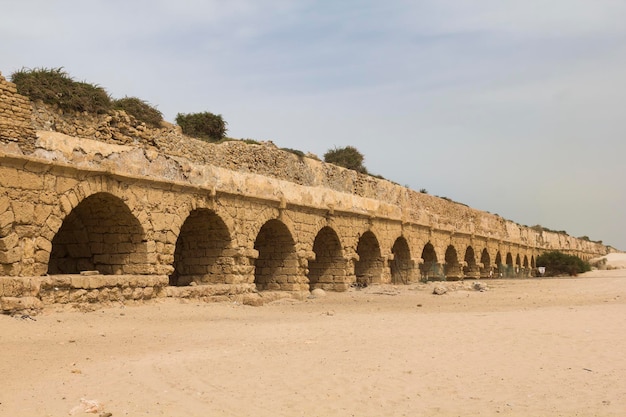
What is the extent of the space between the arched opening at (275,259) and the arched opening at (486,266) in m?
17.1

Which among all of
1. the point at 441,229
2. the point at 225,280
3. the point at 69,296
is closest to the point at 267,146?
the point at 225,280

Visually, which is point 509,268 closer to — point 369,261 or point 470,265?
point 470,265

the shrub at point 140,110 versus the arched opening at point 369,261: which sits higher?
the shrub at point 140,110

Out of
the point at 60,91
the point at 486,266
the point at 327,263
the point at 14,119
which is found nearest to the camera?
the point at 14,119

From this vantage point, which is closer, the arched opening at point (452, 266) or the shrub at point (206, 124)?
the shrub at point (206, 124)

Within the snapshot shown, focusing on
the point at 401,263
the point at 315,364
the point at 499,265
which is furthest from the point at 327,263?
the point at 499,265

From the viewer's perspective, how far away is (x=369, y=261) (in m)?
18.8

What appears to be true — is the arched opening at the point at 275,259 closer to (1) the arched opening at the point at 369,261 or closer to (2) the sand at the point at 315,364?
(1) the arched opening at the point at 369,261

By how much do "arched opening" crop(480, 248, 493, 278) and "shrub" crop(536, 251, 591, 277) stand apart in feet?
13.6

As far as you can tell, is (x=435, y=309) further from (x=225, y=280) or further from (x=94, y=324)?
(x=94, y=324)

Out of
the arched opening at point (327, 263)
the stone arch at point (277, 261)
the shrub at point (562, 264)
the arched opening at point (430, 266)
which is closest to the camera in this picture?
the stone arch at point (277, 261)

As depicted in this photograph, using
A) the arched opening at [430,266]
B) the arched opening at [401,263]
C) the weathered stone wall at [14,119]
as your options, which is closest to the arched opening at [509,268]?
the arched opening at [430,266]

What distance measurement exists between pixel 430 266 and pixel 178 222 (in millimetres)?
12632

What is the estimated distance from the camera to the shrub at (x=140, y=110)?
1188cm
